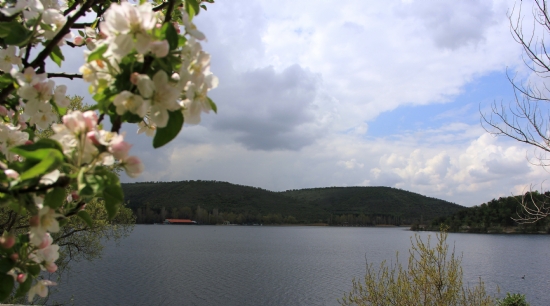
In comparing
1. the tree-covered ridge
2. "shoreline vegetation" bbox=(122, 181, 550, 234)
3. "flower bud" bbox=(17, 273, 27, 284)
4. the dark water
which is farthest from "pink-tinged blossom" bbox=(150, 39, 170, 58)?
"shoreline vegetation" bbox=(122, 181, 550, 234)

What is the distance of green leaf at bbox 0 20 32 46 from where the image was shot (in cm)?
122

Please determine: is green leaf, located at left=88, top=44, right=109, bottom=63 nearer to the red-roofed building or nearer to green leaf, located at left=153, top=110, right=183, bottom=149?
green leaf, located at left=153, top=110, right=183, bottom=149

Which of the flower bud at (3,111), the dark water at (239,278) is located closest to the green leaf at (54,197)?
the flower bud at (3,111)

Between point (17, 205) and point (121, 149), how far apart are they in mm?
364

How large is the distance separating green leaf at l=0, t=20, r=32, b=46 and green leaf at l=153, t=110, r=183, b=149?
0.66m

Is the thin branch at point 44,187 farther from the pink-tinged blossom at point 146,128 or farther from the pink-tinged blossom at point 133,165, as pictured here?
the pink-tinged blossom at point 146,128

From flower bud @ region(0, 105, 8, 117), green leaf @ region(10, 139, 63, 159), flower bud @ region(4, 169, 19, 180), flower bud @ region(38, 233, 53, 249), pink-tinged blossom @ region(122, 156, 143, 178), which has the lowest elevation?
flower bud @ region(38, 233, 53, 249)

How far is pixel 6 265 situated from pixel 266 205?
109m

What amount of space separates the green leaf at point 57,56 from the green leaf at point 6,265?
0.76 metres

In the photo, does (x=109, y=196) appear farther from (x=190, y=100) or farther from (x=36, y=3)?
(x=36, y=3)

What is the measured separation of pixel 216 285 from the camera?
2281 cm

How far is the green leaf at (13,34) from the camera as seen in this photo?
4.01 feet

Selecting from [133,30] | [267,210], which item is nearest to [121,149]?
[133,30]

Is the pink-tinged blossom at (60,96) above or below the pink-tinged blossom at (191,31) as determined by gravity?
below
